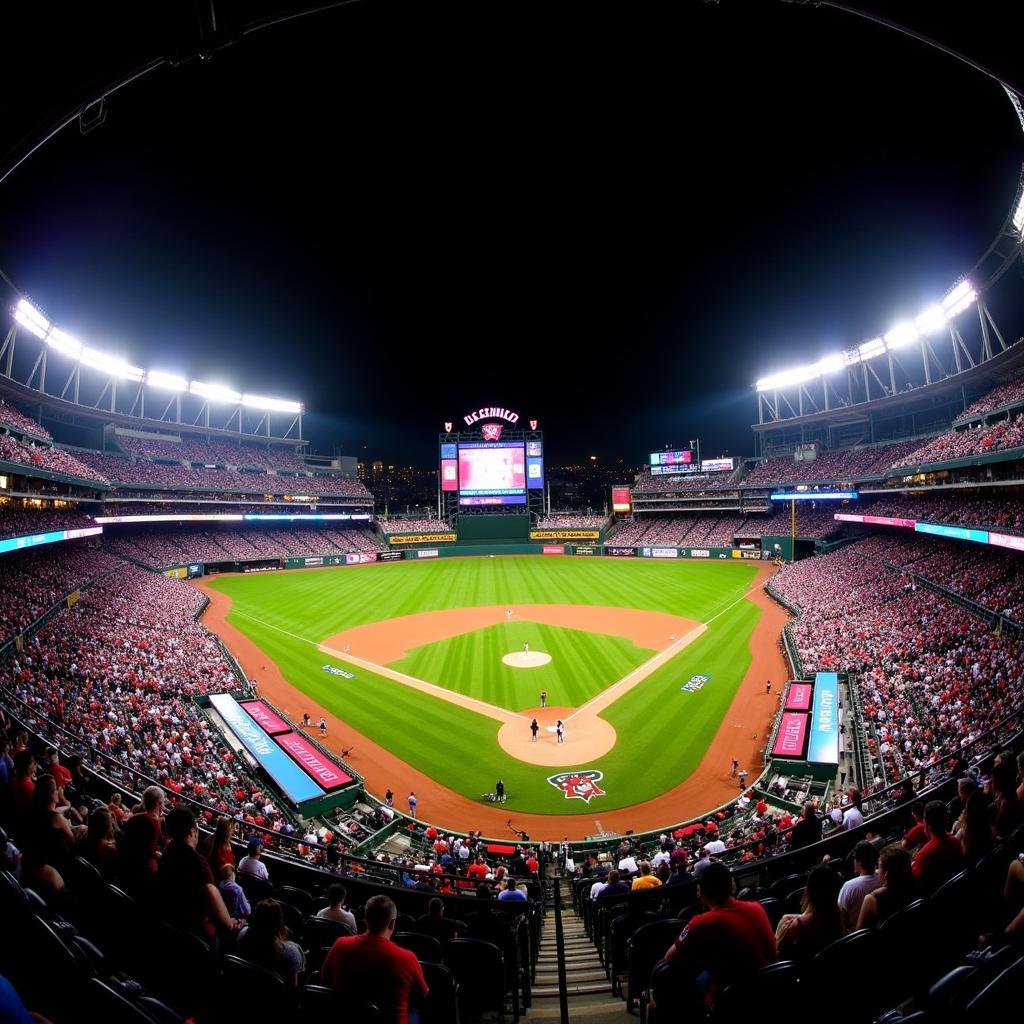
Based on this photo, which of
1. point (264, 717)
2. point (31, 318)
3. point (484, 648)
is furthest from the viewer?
point (31, 318)

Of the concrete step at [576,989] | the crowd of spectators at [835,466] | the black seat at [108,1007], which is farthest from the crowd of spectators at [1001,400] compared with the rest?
the black seat at [108,1007]

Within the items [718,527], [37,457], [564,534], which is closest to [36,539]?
[37,457]

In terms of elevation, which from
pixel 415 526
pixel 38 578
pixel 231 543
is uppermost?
pixel 415 526

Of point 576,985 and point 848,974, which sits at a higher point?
point 848,974

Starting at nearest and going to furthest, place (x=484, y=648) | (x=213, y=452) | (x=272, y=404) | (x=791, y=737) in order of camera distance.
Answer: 1. (x=791, y=737)
2. (x=484, y=648)
3. (x=213, y=452)
4. (x=272, y=404)

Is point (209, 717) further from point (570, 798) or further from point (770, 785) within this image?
point (770, 785)

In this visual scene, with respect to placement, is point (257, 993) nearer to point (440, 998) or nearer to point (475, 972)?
point (440, 998)

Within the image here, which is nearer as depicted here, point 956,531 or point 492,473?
point 956,531

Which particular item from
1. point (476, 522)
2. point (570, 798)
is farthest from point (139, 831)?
point (476, 522)
